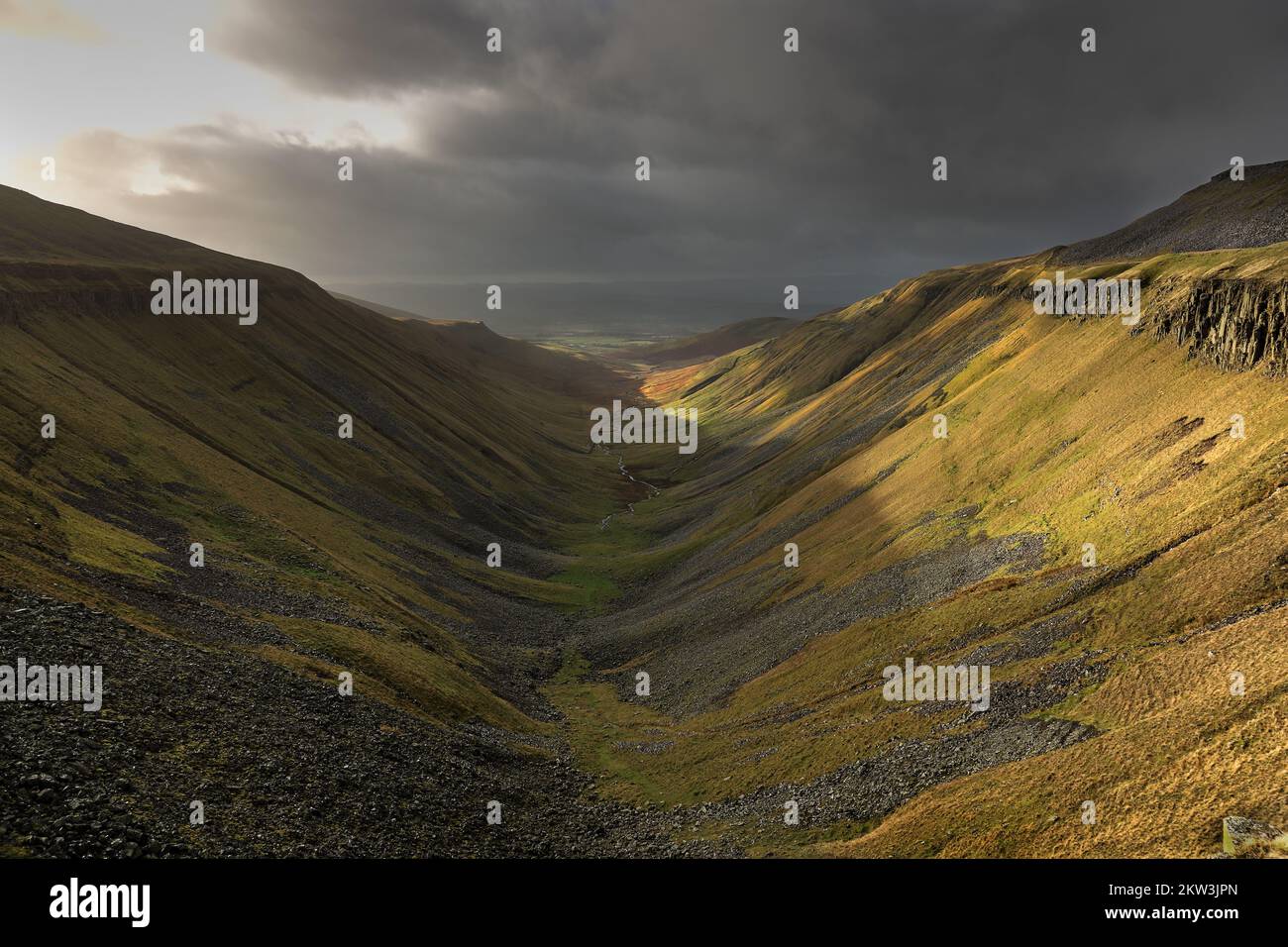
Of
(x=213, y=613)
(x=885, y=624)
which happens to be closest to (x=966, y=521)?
(x=885, y=624)

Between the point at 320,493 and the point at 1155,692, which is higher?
the point at 320,493

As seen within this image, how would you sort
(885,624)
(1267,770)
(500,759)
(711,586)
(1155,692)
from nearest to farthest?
1. (1267,770)
2. (1155,692)
3. (500,759)
4. (885,624)
5. (711,586)

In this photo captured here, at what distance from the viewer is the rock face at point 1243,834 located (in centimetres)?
2069

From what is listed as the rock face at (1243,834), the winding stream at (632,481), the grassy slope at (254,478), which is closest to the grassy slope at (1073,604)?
the rock face at (1243,834)

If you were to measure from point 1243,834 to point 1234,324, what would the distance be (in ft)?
140

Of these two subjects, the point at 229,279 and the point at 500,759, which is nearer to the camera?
the point at 500,759

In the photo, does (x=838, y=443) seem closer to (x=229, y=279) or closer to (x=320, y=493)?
(x=320, y=493)

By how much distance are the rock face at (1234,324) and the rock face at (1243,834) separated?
1392 inches

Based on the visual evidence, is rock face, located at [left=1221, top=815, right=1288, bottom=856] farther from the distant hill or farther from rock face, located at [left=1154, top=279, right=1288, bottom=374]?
the distant hill

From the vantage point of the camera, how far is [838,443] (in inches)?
4419

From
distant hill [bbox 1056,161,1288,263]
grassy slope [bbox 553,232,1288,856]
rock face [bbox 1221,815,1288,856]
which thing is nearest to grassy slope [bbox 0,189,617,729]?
grassy slope [bbox 553,232,1288,856]

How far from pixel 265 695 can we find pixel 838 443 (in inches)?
3707
